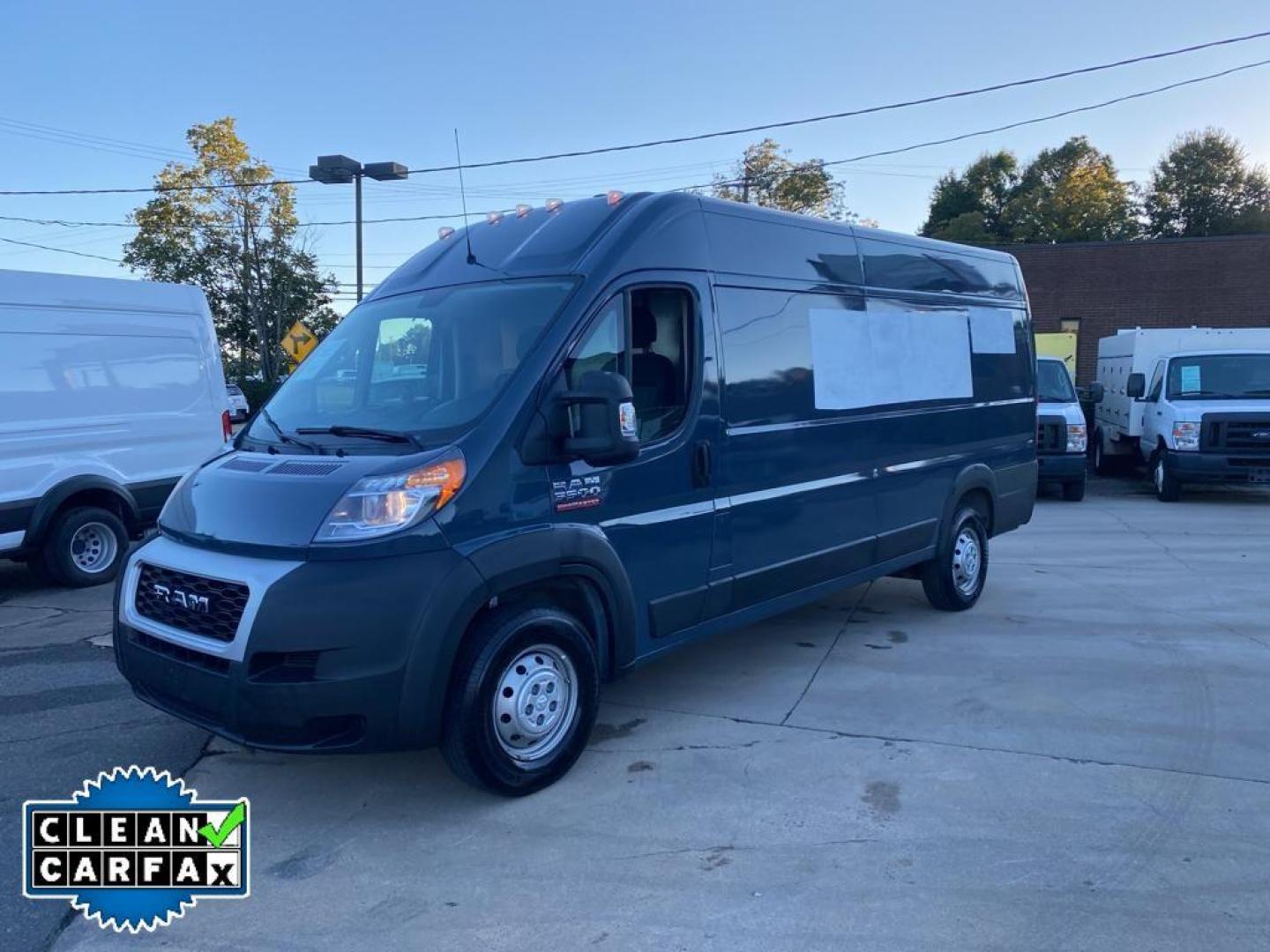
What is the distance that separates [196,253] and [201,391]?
2718cm

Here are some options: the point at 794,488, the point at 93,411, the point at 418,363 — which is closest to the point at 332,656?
the point at 418,363

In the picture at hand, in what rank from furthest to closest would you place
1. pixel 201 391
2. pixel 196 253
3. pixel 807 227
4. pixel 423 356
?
1. pixel 196 253
2. pixel 201 391
3. pixel 807 227
4. pixel 423 356

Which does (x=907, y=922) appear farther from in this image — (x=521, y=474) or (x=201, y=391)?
(x=201, y=391)

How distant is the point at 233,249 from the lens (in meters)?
33.5

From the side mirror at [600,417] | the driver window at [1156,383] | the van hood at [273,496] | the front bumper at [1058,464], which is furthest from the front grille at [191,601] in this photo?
the driver window at [1156,383]

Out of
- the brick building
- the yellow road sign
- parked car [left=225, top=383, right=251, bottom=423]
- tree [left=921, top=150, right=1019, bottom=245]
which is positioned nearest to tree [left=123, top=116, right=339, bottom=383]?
parked car [left=225, top=383, right=251, bottom=423]

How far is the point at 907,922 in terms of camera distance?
3146 millimetres

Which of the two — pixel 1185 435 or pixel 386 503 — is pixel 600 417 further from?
pixel 1185 435

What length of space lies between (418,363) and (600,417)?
103cm

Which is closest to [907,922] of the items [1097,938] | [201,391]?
[1097,938]

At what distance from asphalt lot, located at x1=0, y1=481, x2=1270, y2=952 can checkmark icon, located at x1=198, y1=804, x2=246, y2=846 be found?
0.10 m

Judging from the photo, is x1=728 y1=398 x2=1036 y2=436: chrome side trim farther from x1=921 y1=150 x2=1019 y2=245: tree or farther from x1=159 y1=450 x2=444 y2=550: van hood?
x1=921 y1=150 x2=1019 y2=245: tree

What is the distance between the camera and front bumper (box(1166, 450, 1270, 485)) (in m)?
12.5

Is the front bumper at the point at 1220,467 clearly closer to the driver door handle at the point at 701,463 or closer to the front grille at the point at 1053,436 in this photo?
the front grille at the point at 1053,436
